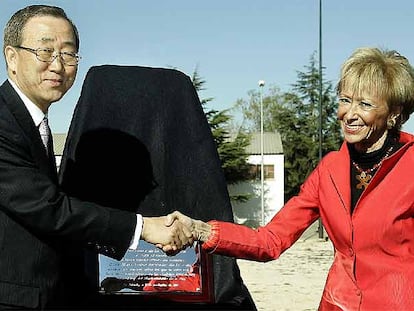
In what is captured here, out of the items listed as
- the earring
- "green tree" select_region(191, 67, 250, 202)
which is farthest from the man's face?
"green tree" select_region(191, 67, 250, 202)

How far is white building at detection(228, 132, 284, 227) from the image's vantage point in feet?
116

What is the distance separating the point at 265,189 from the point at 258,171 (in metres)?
0.96

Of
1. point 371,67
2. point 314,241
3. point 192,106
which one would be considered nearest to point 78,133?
point 192,106

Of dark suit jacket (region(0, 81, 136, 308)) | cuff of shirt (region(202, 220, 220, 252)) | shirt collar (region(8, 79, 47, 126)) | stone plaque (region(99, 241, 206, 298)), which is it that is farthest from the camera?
stone plaque (region(99, 241, 206, 298))

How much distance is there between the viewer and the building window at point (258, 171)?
35.7 meters

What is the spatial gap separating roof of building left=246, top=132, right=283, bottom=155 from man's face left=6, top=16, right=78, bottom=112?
33.5 metres

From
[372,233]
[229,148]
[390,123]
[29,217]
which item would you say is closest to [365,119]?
[390,123]

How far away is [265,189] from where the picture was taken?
117 ft

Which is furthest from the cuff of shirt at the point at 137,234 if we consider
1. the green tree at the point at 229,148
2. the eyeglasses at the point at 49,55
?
the green tree at the point at 229,148

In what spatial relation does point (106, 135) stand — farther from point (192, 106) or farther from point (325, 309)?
point (325, 309)

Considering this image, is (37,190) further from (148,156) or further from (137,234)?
(148,156)

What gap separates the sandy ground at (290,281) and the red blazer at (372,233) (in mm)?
6380

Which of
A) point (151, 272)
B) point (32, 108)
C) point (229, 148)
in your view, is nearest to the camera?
point (32, 108)

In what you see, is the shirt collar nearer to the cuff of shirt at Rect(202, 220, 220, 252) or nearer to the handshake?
the handshake
